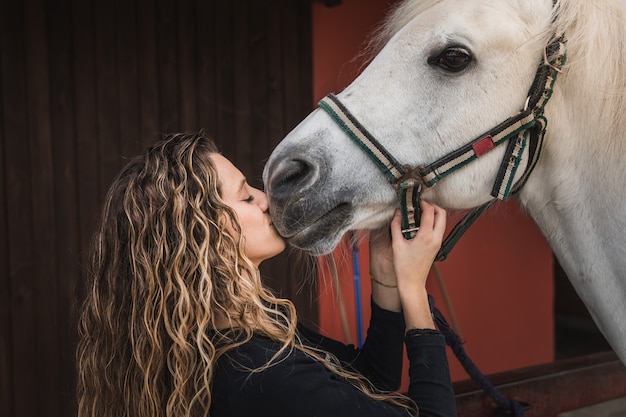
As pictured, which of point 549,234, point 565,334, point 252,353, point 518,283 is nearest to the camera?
point 252,353

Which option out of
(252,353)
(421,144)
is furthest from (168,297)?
(421,144)

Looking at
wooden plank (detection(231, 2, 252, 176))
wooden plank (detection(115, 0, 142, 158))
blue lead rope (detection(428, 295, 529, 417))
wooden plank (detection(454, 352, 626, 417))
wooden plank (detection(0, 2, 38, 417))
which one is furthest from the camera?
wooden plank (detection(231, 2, 252, 176))

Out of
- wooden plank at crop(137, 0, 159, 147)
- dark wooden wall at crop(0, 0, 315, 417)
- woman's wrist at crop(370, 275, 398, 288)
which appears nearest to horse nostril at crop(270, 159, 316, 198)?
woman's wrist at crop(370, 275, 398, 288)

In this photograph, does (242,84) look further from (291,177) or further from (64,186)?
(291,177)

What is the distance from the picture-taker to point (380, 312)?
1.25m

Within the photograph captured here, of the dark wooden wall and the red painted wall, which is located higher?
the dark wooden wall

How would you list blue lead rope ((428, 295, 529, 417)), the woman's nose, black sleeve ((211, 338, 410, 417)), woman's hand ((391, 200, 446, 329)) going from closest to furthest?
1. black sleeve ((211, 338, 410, 417))
2. woman's hand ((391, 200, 446, 329))
3. the woman's nose
4. blue lead rope ((428, 295, 529, 417))

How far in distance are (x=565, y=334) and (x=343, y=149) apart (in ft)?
17.4

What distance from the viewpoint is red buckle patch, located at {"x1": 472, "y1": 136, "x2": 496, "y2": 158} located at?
1151 mm

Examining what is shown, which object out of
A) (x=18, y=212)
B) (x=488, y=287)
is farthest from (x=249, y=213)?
(x=488, y=287)

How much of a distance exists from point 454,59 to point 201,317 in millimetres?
688

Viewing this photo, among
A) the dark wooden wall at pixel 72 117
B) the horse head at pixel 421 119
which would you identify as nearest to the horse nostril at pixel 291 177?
the horse head at pixel 421 119

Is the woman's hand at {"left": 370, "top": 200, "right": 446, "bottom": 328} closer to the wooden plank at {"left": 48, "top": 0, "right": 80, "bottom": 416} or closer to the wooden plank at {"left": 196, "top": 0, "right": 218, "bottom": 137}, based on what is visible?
the wooden plank at {"left": 48, "top": 0, "right": 80, "bottom": 416}

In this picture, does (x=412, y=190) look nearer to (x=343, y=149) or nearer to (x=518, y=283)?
(x=343, y=149)
